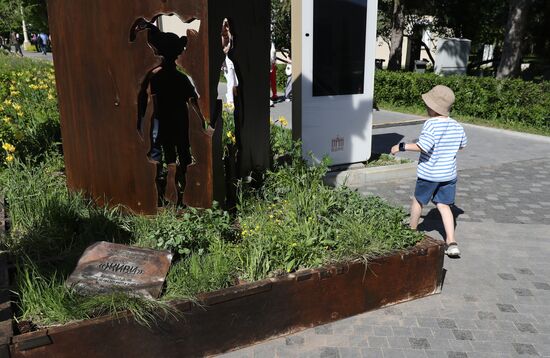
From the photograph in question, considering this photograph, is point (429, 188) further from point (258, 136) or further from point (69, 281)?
point (69, 281)

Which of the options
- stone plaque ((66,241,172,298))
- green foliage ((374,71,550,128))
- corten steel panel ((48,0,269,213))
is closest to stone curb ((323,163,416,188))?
corten steel panel ((48,0,269,213))

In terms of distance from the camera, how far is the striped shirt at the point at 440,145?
4031 mm

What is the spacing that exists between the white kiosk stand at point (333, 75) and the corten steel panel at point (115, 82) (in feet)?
6.46

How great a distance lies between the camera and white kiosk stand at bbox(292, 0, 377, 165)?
19.5 ft

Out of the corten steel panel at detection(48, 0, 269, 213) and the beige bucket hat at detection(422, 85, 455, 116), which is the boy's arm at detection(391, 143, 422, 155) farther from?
the corten steel panel at detection(48, 0, 269, 213)

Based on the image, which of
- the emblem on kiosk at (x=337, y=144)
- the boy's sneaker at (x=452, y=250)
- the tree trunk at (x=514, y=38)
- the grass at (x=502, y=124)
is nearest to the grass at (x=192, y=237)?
the boy's sneaker at (x=452, y=250)

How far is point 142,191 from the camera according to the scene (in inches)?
147

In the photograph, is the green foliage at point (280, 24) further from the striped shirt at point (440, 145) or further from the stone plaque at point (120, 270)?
the stone plaque at point (120, 270)

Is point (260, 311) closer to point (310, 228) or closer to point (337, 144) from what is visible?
point (310, 228)

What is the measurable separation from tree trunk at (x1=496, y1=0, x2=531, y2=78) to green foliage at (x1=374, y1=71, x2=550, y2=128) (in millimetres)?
2628

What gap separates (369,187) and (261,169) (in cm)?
231

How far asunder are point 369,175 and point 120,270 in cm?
432

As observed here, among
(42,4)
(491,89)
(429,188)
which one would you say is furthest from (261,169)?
(42,4)

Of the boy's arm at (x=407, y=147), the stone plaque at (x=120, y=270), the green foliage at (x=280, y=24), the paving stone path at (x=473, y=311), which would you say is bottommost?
the paving stone path at (x=473, y=311)
